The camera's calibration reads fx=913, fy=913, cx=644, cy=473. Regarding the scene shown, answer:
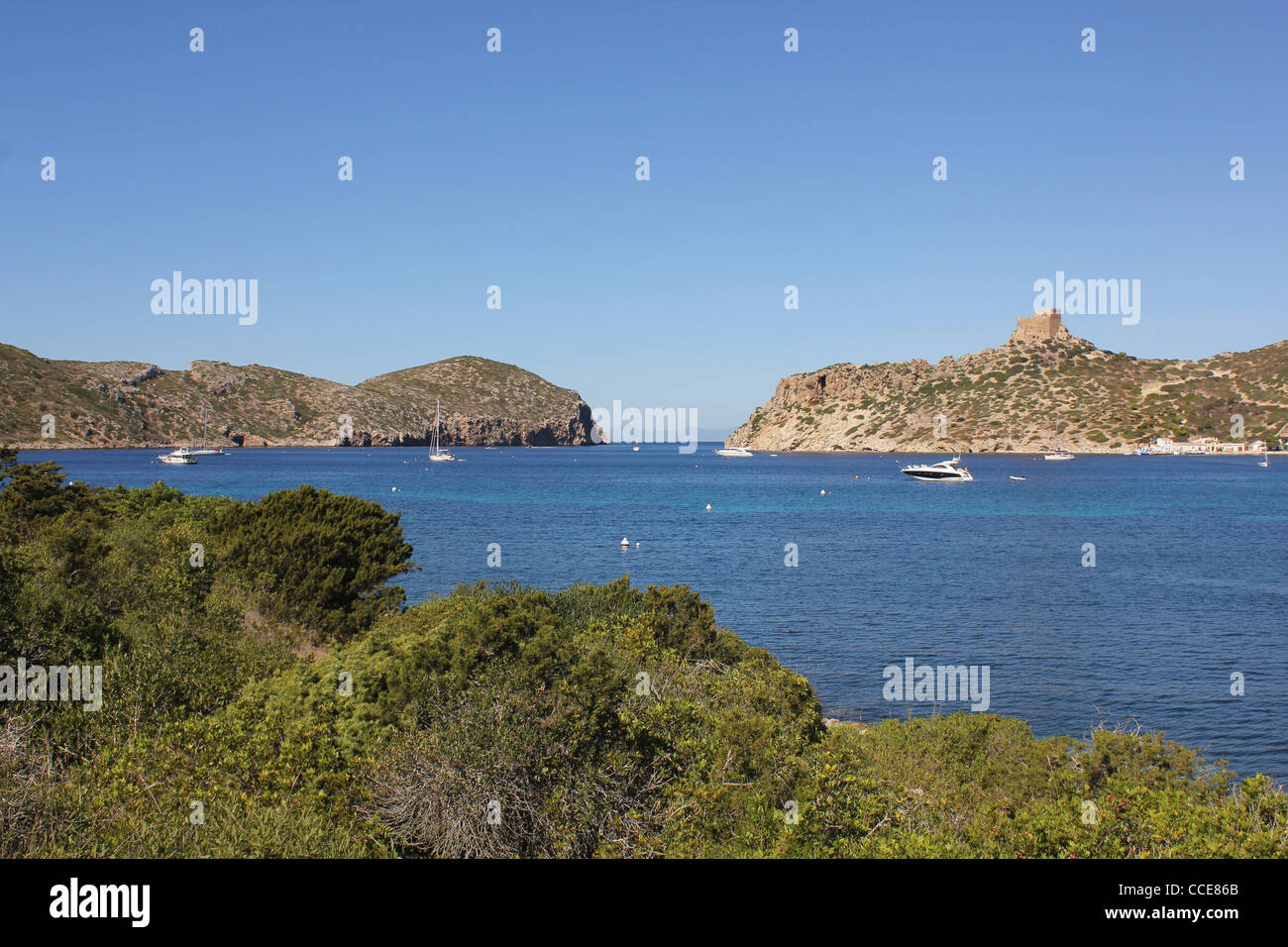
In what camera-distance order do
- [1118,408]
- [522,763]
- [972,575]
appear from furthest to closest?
[1118,408] → [972,575] → [522,763]

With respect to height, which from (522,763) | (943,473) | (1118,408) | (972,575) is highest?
(1118,408)

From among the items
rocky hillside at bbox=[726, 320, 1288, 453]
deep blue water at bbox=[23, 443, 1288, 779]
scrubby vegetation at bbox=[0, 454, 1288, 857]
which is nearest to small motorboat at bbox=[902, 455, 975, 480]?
deep blue water at bbox=[23, 443, 1288, 779]

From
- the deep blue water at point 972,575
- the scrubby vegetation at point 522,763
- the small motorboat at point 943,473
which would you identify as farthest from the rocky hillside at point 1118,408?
the scrubby vegetation at point 522,763

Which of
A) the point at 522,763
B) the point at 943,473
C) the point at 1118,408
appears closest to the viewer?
the point at 522,763

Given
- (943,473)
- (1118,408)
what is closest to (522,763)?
(943,473)

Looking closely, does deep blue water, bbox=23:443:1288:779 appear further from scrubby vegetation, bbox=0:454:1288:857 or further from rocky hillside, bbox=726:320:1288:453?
rocky hillside, bbox=726:320:1288:453

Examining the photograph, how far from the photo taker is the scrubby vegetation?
868 centimetres

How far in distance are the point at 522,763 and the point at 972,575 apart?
3836 cm

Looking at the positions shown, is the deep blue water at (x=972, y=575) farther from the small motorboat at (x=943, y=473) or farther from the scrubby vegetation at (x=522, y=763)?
the small motorboat at (x=943, y=473)

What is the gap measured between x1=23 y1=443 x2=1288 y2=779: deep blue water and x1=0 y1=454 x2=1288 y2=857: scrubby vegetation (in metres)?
6.34

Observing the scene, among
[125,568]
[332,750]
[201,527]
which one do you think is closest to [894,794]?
[332,750]

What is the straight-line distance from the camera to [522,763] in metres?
9.45

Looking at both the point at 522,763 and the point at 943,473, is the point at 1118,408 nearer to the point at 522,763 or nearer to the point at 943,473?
the point at 943,473
